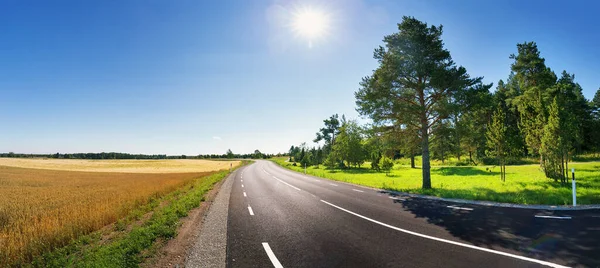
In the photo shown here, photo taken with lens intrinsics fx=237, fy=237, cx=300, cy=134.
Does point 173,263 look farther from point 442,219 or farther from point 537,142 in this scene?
point 537,142

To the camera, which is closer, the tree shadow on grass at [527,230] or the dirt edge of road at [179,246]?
the tree shadow on grass at [527,230]

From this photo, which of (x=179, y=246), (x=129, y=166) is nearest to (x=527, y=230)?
(x=179, y=246)

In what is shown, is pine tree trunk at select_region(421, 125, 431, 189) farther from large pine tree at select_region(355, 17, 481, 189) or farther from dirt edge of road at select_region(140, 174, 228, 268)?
dirt edge of road at select_region(140, 174, 228, 268)

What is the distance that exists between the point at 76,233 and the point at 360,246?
30.7 ft

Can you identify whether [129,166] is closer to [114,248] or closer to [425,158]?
[114,248]

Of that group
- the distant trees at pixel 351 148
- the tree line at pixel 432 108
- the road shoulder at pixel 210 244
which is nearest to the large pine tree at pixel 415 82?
the tree line at pixel 432 108

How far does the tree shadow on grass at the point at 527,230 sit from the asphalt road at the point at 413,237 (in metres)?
0.02

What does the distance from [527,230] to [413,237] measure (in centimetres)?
331

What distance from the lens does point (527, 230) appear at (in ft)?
21.6

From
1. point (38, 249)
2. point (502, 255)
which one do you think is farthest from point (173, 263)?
point (502, 255)

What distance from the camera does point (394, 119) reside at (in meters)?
17.5

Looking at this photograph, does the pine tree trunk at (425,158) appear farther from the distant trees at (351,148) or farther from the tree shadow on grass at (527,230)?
the distant trees at (351,148)

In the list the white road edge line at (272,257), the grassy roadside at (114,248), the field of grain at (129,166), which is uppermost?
the white road edge line at (272,257)

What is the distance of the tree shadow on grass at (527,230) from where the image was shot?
5016 mm
